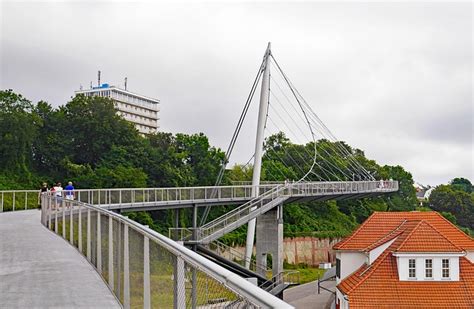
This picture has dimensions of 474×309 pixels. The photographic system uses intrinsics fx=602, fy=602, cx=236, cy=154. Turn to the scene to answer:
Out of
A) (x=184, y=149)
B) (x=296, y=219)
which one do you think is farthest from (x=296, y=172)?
(x=184, y=149)

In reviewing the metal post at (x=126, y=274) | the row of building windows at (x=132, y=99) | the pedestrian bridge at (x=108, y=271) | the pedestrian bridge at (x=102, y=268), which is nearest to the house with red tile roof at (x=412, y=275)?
the pedestrian bridge at (x=102, y=268)

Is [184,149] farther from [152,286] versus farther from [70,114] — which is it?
[152,286]

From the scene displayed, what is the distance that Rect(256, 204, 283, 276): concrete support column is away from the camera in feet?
165

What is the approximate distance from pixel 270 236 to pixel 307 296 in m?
6.18

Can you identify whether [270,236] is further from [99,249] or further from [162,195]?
[99,249]

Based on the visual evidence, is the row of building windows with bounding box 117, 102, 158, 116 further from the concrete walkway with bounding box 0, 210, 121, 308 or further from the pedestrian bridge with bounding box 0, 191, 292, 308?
the concrete walkway with bounding box 0, 210, 121, 308

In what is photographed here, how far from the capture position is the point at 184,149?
7238 cm

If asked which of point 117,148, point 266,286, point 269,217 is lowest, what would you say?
point 266,286

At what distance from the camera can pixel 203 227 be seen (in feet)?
138

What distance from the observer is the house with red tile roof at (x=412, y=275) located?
3222cm

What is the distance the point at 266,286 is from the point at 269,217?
27.7 ft

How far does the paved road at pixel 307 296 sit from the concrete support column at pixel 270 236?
290 cm

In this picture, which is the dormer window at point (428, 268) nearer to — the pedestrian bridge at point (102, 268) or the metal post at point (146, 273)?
the pedestrian bridge at point (102, 268)

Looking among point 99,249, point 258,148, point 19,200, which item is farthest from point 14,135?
point 99,249
